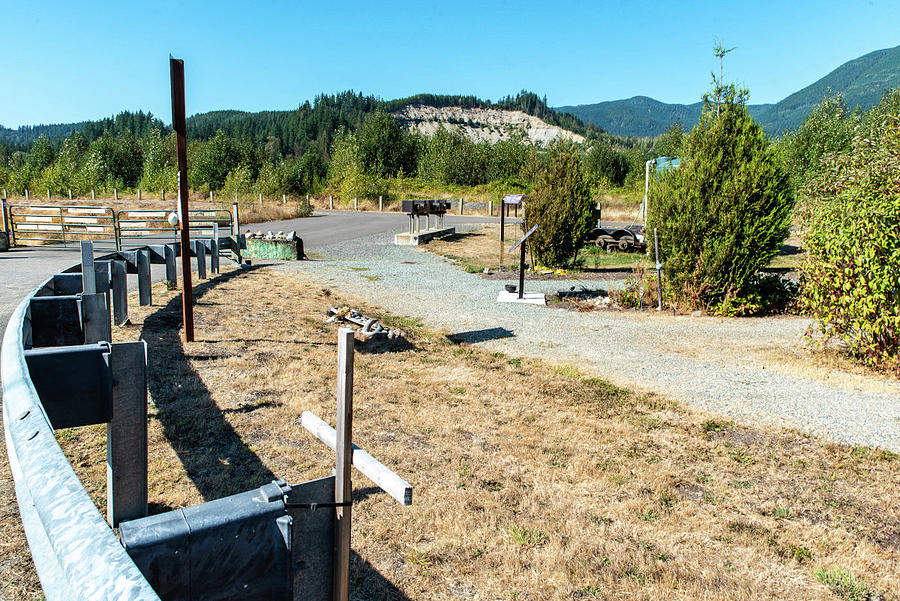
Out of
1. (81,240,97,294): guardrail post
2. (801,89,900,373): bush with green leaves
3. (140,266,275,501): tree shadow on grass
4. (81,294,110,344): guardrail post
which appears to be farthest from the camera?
(801,89,900,373): bush with green leaves

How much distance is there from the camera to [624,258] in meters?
18.3

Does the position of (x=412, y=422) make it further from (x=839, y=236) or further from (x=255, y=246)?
(x=255, y=246)

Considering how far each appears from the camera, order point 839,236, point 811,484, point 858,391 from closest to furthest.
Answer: point 811,484 → point 858,391 → point 839,236

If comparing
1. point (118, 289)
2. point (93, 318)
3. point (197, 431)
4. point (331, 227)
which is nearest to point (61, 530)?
point (93, 318)

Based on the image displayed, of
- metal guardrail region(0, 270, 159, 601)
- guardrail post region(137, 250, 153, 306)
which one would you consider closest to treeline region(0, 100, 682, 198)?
guardrail post region(137, 250, 153, 306)

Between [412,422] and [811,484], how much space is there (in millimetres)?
3092

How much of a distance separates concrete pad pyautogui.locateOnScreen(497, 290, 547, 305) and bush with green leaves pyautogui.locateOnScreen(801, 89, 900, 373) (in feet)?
15.9

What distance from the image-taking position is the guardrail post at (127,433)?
2.58 m

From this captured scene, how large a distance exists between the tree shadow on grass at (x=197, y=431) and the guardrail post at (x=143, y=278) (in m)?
1.78


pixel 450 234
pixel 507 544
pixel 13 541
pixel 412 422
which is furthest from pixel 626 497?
pixel 450 234

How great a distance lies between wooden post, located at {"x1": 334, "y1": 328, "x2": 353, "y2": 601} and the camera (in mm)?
2133

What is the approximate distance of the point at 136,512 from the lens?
110 inches

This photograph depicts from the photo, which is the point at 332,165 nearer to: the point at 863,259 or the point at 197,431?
the point at 863,259

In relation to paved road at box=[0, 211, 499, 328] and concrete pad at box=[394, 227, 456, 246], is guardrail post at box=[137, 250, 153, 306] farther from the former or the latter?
concrete pad at box=[394, 227, 456, 246]
